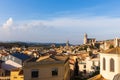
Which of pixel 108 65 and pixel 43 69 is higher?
pixel 108 65

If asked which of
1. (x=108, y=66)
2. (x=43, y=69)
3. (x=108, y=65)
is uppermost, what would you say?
(x=108, y=65)

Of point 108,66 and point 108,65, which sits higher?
point 108,65

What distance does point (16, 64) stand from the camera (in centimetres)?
6819

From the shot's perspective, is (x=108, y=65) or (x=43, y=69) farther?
(x=43, y=69)

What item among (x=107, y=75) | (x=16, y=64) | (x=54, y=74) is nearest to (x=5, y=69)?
(x=16, y=64)

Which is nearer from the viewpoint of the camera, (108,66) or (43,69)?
(108,66)

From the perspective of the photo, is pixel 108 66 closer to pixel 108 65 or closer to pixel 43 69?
pixel 108 65

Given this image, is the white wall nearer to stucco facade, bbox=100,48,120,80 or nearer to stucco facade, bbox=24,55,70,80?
stucco facade, bbox=100,48,120,80

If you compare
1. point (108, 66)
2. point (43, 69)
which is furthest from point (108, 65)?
point (43, 69)

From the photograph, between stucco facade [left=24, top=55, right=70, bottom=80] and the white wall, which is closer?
the white wall

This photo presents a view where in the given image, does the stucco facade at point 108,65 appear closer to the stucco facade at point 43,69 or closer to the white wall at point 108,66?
the white wall at point 108,66

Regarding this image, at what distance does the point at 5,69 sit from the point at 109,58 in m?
37.6

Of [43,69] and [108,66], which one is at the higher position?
[108,66]

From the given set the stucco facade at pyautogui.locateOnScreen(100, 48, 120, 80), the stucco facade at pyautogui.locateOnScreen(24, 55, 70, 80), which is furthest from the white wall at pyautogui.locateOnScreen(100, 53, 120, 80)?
the stucco facade at pyautogui.locateOnScreen(24, 55, 70, 80)
